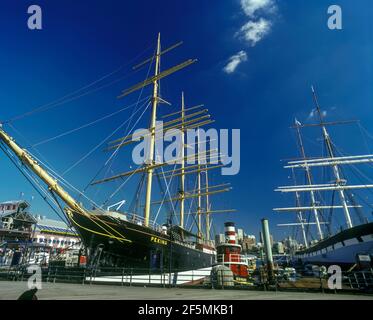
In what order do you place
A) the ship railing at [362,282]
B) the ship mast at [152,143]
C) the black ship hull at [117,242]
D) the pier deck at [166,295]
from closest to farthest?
1. the pier deck at [166,295]
2. the ship railing at [362,282]
3. the black ship hull at [117,242]
4. the ship mast at [152,143]

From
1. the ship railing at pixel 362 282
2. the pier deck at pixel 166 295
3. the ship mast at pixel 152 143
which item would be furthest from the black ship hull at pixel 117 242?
the ship railing at pixel 362 282

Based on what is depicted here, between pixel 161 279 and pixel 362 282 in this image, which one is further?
pixel 161 279

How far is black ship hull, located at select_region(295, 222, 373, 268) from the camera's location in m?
23.7

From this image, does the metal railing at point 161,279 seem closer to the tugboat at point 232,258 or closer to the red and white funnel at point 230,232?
the tugboat at point 232,258

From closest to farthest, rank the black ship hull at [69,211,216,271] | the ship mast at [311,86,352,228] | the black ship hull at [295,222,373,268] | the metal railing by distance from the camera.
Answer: the metal railing → the black ship hull at [69,211,216,271] → the black ship hull at [295,222,373,268] → the ship mast at [311,86,352,228]

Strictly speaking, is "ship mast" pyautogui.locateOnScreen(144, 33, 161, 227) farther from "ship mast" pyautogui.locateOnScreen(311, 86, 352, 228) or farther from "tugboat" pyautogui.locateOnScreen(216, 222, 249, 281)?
"ship mast" pyautogui.locateOnScreen(311, 86, 352, 228)

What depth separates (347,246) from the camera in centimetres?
2656

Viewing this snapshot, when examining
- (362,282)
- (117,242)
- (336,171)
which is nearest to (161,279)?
(117,242)

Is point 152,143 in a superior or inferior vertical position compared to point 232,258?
superior

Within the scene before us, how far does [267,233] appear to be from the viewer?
1310 cm

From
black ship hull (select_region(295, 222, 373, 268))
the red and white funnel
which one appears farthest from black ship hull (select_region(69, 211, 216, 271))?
black ship hull (select_region(295, 222, 373, 268))

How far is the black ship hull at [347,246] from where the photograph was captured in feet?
77.9

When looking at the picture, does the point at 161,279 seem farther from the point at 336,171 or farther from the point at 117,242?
the point at 336,171

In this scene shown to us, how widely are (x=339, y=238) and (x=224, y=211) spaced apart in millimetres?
22949
